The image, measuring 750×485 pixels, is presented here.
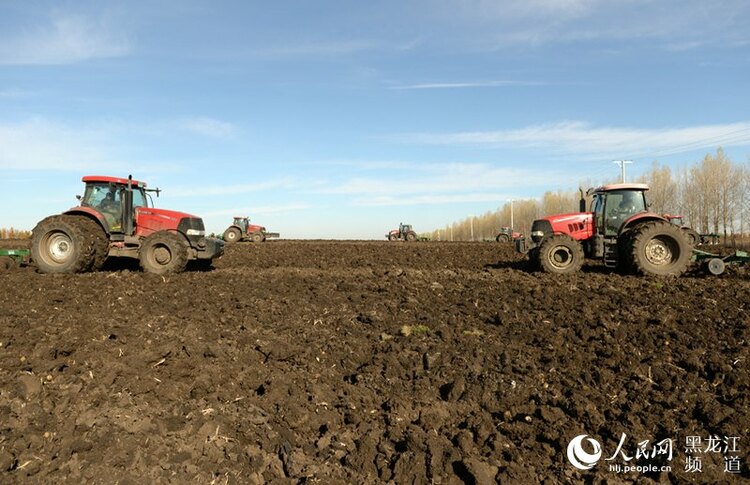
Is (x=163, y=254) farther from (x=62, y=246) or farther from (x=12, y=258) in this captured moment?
(x=12, y=258)

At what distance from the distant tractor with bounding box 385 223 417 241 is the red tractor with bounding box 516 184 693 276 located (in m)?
31.4

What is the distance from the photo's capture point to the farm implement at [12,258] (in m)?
13.3

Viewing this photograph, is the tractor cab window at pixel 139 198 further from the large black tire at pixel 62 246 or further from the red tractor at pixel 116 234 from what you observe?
the large black tire at pixel 62 246

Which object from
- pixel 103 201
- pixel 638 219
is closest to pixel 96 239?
pixel 103 201

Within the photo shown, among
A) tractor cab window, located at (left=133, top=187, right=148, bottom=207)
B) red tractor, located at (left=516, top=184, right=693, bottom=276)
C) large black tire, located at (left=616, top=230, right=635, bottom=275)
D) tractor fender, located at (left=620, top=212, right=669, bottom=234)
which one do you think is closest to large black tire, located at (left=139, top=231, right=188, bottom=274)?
tractor cab window, located at (left=133, top=187, right=148, bottom=207)

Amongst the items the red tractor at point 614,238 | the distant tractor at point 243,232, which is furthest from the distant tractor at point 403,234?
the red tractor at point 614,238

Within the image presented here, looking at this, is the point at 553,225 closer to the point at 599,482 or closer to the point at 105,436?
the point at 599,482

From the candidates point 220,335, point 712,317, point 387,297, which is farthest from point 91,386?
point 712,317

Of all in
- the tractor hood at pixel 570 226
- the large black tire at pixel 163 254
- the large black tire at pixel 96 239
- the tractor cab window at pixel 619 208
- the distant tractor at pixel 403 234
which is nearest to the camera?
the large black tire at pixel 96 239

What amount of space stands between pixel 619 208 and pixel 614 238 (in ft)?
2.51

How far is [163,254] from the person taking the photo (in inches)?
507

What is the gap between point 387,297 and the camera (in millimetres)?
9289

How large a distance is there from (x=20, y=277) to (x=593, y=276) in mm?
12730

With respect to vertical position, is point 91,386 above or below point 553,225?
below
